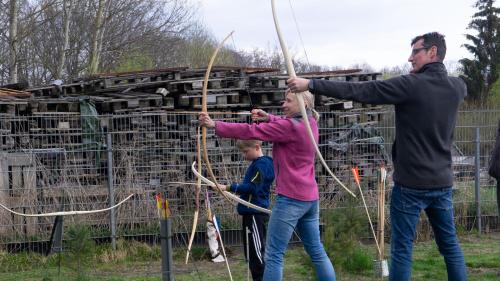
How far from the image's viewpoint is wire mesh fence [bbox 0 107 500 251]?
31.1ft

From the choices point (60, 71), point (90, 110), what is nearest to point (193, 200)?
point (90, 110)

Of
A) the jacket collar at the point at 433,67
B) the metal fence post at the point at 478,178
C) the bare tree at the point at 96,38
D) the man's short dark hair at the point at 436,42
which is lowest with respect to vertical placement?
the metal fence post at the point at 478,178

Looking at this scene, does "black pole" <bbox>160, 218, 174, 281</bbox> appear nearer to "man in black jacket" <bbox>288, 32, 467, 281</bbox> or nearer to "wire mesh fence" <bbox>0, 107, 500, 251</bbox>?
"man in black jacket" <bbox>288, 32, 467, 281</bbox>

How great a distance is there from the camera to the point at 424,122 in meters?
4.66

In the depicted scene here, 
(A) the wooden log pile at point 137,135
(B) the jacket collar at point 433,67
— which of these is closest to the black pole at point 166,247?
(B) the jacket collar at point 433,67

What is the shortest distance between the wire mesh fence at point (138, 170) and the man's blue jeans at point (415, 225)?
415 cm

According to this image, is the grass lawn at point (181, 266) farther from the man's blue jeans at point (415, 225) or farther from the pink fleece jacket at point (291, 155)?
the man's blue jeans at point (415, 225)

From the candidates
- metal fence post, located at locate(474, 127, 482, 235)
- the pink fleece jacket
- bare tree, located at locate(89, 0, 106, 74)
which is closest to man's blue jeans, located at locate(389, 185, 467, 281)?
the pink fleece jacket

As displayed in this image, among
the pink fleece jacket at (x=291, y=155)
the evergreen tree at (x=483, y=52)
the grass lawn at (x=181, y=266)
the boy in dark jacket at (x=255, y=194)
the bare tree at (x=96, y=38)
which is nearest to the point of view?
the pink fleece jacket at (x=291, y=155)

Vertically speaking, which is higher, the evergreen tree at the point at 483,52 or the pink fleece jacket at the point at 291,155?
the evergreen tree at the point at 483,52

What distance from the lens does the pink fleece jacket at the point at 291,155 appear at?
495 cm

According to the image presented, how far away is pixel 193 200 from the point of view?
10.0m

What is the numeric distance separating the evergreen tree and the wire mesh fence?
30.7 m

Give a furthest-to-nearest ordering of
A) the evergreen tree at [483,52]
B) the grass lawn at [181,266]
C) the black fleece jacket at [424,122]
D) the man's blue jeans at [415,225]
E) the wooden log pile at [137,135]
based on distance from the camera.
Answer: the evergreen tree at [483,52] < the wooden log pile at [137,135] < the grass lawn at [181,266] < the man's blue jeans at [415,225] < the black fleece jacket at [424,122]
